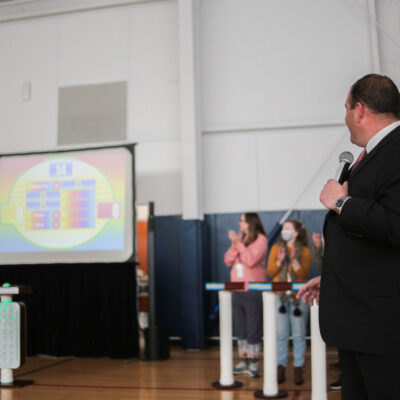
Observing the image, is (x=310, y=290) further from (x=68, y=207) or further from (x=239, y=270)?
(x=68, y=207)

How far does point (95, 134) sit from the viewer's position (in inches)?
271

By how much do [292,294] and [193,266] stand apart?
2.29m

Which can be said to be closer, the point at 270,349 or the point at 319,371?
the point at 319,371

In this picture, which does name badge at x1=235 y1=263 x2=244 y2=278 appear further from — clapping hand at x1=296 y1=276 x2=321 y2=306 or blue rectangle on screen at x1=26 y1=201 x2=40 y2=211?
clapping hand at x1=296 y1=276 x2=321 y2=306

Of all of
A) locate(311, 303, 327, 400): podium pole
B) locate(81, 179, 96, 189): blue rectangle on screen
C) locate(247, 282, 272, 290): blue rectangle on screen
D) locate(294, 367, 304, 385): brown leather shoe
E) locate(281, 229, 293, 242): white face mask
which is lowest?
locate(294, 367, 304, 385): brown leather shoe

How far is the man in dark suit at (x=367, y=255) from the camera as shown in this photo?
51.6 inches

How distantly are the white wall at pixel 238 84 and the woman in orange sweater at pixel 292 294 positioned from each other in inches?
81.4

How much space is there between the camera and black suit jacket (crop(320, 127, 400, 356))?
132 centimetres

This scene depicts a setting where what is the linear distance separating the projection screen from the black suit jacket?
445cm

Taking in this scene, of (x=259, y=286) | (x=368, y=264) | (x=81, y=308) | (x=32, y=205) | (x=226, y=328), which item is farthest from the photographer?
(x=32, y=205)

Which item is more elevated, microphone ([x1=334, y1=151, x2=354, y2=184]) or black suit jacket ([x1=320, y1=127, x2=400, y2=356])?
microphone ([x1=334, y1=151, x2=354, y2=184])

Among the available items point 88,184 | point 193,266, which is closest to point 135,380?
point 193,266

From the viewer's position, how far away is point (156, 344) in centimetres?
555

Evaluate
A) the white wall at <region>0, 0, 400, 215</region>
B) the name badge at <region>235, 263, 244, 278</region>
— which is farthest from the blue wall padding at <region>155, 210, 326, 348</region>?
the name badge at <region>235, 263, 244, 278</region>
